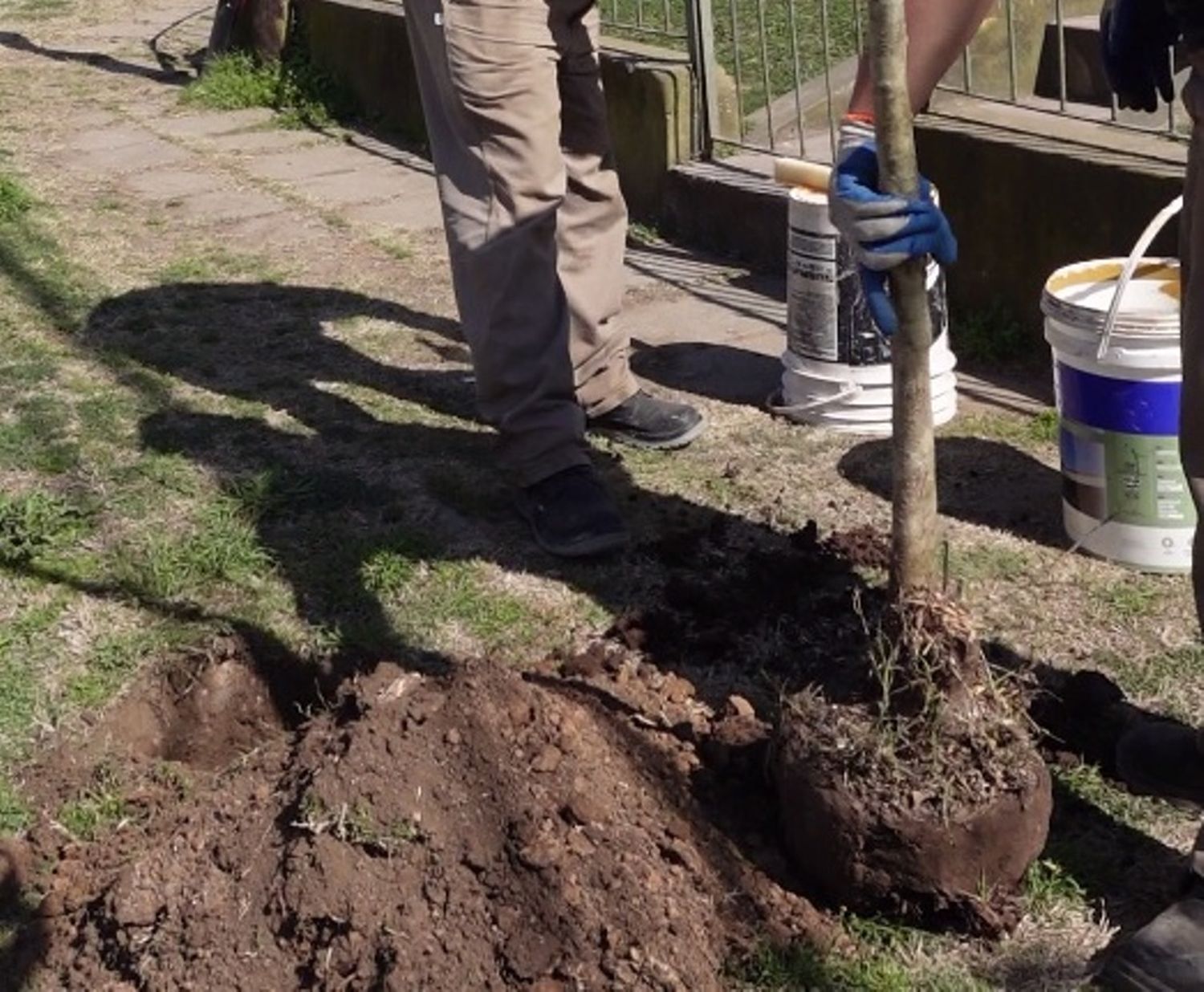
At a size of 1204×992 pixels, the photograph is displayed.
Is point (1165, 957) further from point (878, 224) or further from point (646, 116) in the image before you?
point (646, 116)

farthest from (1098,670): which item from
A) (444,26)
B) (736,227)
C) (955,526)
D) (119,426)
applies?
(736,227)

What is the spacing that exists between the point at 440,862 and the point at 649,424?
210cm

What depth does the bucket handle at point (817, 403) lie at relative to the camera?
485cm

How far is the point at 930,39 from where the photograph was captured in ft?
9.87

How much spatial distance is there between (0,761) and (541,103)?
5.84 ft

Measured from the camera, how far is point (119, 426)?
512cm

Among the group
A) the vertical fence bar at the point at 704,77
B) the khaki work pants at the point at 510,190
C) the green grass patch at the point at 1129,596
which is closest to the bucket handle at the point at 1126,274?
the green grass patch at the point at 1129,596

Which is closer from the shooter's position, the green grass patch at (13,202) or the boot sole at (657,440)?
the boot sole at (657,440)

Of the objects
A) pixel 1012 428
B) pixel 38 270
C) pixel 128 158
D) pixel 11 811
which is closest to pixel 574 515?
pixel 1012 428

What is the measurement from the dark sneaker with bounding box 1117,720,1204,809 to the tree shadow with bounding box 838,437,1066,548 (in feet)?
3.32

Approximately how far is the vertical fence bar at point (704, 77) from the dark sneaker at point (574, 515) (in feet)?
8.70

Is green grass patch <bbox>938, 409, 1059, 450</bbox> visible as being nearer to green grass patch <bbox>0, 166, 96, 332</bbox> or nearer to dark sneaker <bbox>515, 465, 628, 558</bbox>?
dark sneaker <bbox>515, 465, 628, 558</bbox>

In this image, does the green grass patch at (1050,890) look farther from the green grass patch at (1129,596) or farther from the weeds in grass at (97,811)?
the weeds in grass at (97,811)

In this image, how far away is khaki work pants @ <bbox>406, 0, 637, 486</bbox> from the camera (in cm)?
416
